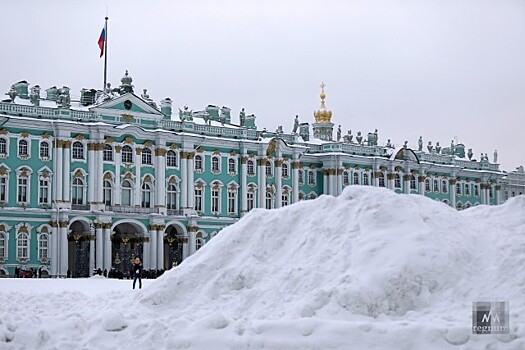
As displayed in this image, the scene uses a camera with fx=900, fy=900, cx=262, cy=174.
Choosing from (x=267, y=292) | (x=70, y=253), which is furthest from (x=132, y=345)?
(x=70, y=253)

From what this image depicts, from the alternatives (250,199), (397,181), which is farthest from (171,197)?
(397,181)

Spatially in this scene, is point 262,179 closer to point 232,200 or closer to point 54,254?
point 232,200

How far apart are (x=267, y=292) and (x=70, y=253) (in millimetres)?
35307

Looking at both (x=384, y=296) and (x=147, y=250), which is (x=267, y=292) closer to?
(x=384, y=296)

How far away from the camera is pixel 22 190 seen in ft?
158

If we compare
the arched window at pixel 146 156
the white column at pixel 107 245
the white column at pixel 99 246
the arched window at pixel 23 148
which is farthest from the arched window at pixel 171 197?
the arched window at pixel 23 148

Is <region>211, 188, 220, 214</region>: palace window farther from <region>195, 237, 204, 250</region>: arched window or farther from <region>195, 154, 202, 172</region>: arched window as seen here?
<region>195, 237, 204, 250</region>: arched window

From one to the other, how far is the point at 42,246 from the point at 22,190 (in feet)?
10.4

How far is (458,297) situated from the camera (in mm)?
15211

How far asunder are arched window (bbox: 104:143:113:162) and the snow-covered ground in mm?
31877

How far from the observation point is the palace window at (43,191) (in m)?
48.7

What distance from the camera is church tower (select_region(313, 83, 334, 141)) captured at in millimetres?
70500

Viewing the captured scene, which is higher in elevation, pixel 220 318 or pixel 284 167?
pixel 284 167

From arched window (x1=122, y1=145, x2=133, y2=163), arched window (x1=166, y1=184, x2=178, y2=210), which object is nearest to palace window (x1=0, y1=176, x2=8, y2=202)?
arched window (x1=122, y1=145, x2=133, y2=163)
